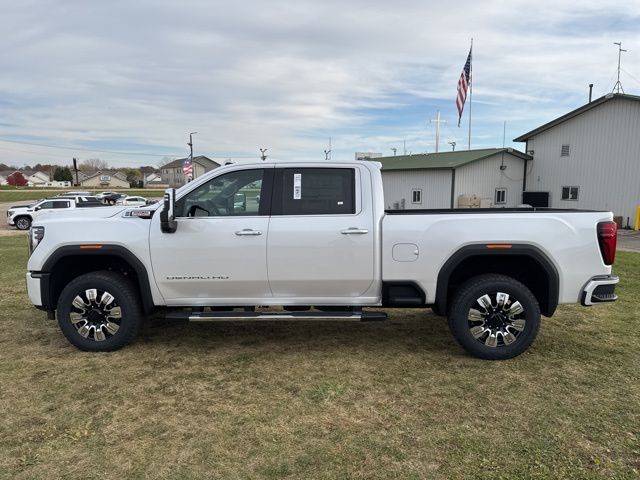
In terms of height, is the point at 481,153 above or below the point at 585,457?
above

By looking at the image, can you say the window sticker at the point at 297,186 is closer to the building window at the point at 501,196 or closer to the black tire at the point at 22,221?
the black tire at the point at 22,221

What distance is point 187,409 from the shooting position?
12.1 feet

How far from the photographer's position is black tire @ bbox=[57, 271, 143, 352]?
4.66 m

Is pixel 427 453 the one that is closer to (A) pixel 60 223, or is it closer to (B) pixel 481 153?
(A) pixel 60 223

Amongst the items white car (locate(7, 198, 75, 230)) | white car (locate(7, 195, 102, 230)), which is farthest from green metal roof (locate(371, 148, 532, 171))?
white car (locate(7, 198, 75, 230))

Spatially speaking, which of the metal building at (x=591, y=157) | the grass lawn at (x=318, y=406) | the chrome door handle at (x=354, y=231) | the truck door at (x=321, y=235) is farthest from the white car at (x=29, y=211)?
the metal building at (x=591, y=157)

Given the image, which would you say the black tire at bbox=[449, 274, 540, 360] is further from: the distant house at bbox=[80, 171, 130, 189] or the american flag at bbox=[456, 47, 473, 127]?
the distant house at bbox=[80, 171, 130, 189]

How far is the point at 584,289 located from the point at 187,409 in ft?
11.9

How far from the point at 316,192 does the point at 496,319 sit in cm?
209

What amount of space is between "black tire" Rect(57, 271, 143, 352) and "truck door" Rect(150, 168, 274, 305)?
0.38m

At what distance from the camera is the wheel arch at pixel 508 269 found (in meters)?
4.38

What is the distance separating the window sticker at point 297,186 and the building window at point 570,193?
924 inches

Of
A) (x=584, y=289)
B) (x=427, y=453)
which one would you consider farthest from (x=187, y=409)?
(x=584, y=289)

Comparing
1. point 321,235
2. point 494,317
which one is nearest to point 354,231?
point 321,235
